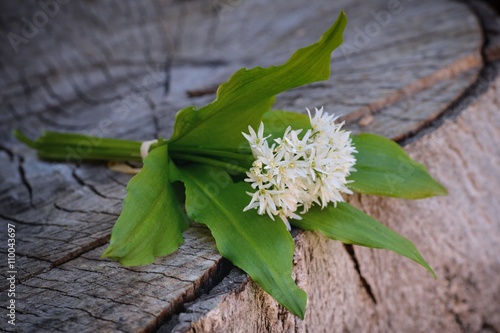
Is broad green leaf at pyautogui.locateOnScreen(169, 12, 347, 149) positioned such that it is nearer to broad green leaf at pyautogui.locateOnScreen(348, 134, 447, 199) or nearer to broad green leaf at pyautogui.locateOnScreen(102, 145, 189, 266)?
broad green leaf at pyautogui.locateOnScreen(102, 145, 189, 266)

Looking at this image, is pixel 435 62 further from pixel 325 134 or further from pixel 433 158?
pixel 325 134

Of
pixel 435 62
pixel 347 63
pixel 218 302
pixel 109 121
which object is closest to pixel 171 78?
pixel 109 121

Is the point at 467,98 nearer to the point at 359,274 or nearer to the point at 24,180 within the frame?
the point at 359,274

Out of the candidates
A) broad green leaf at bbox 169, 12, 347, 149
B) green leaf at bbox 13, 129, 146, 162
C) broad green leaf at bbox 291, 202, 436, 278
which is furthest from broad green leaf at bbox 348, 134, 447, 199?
green leaf at bbox 13, 129, 146, 162

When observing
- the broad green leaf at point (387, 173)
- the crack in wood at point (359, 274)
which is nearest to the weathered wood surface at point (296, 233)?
the crack in wood at point (359, 274)

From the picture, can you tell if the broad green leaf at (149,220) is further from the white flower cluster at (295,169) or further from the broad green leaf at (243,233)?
the white flower cluster at (295,169)

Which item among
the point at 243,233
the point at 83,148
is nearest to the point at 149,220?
the point at 243,233
